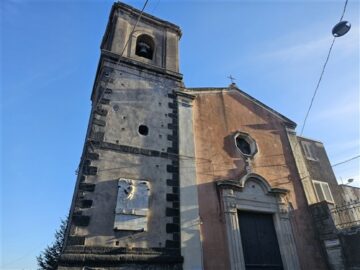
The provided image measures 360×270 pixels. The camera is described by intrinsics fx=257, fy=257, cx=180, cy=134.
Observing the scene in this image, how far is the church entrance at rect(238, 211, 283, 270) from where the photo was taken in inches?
305

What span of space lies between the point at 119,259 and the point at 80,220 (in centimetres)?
126

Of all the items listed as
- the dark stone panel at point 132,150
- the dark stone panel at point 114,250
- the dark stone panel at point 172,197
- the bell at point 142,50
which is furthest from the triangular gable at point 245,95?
the dark stone panel at point 114,250

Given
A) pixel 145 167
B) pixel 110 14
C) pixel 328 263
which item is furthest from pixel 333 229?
pixel 110 14

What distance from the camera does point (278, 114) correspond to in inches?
479

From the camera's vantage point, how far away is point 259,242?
26.8 feet

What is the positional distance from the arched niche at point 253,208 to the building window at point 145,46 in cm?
599

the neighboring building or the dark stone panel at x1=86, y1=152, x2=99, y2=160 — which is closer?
the dark stone panel at x1=86, y1=152, x2=99, y2=160

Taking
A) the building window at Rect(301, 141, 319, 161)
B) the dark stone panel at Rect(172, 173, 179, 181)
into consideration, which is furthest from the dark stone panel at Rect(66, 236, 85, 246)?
the building window at Rect(301, 141, 319, 161)

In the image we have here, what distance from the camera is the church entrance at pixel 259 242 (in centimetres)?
775

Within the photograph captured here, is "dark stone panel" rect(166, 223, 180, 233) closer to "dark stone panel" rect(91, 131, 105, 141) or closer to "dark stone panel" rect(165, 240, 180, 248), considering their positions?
"dark stone panel" rect(165, 240, 180, 248)

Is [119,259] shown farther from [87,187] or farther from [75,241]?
[87,187]

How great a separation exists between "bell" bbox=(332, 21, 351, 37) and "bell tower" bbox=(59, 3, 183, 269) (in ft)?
16.1

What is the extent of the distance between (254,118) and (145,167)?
5.94 metres

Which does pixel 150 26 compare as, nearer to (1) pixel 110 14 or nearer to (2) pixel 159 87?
(1) pixel 110 14
